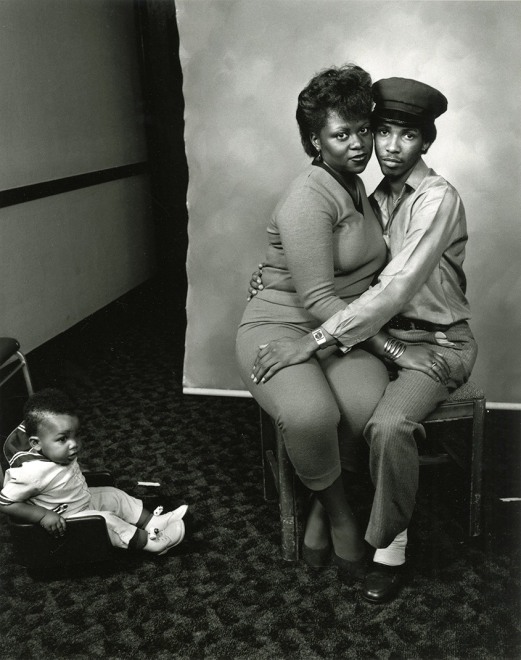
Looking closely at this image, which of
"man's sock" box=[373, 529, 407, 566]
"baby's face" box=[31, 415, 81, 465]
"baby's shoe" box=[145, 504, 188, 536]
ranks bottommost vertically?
"baby's shoe" box=[145, 504, 188, 536]

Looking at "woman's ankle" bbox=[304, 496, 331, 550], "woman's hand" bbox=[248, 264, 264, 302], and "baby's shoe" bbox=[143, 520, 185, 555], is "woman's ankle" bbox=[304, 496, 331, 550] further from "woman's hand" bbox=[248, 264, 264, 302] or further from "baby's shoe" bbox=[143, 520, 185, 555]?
"woman's hand" bbox=[248, 264, 264, 302]

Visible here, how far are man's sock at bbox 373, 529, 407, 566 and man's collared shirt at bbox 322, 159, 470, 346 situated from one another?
62 centimetres

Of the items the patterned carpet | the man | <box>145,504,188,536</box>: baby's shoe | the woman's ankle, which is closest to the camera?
the patterned carpet

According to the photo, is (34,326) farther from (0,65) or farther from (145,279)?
(145,279)

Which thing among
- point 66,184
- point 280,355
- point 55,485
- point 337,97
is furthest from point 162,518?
point 66,184

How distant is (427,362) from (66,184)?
9.75 feet

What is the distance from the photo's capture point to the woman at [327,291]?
2.03 m

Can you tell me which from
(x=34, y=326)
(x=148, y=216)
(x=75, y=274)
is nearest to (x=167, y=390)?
(x=34, y=326)

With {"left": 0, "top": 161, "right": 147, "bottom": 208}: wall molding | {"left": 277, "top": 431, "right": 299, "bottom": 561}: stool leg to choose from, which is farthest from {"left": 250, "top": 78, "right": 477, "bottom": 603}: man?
{"left": 0, "top": 161, "right": 147, "bottom": 208}: wall molding

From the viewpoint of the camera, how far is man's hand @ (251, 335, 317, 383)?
2119mm

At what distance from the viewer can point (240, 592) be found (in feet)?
7.02

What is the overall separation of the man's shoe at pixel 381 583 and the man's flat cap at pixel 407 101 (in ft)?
4.47

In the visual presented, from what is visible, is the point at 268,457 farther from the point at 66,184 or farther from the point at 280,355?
Result: the point at 66,184

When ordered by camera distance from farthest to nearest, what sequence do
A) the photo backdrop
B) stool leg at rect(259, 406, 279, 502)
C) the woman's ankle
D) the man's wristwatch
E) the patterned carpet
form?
1. the photo backdrop
2. stool leg at rect(259, 406, 279, 502)
3. the woman's ankle
4. the man's wristwatch
5. the patterned carpet
